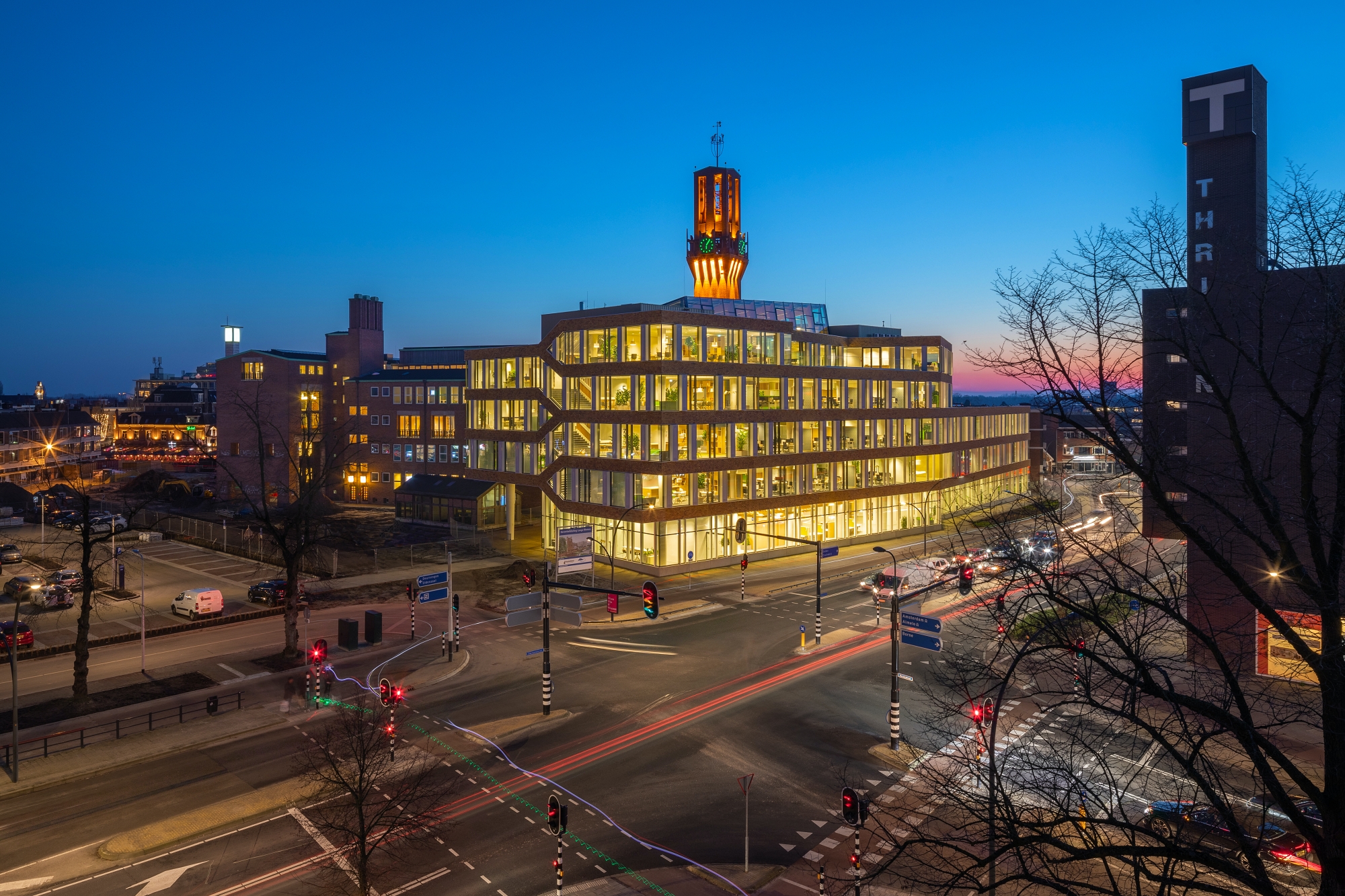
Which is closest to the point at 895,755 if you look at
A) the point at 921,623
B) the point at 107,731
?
the point at 921,623

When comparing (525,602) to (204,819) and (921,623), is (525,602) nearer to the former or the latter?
(204,819)

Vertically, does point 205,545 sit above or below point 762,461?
below

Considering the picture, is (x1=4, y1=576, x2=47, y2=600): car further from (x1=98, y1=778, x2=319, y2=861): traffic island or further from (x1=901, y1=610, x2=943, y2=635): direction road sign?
(x1=901, y1=610, x2=943, y2=635): direction road sign

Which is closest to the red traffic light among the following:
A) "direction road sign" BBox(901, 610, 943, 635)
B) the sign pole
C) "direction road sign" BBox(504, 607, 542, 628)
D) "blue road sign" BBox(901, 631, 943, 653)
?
"blue road sign" BBox(901, 631, 943, 653)

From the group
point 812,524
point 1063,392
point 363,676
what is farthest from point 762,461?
point 1063,392

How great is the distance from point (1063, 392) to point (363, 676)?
32.6m

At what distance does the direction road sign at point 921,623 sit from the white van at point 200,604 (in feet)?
128

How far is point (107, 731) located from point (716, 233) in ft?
245

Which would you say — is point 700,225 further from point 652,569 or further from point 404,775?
point 404,775

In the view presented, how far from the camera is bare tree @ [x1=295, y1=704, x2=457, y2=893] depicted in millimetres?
18203

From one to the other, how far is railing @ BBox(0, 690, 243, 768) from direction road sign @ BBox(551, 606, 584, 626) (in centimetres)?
1305

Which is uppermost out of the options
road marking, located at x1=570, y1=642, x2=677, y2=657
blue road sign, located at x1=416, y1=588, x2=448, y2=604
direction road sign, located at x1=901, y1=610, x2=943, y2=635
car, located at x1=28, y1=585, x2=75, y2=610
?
direction road sign, located at x1=901, y1=610, x2=943, y2=635

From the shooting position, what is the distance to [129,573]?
190 ft

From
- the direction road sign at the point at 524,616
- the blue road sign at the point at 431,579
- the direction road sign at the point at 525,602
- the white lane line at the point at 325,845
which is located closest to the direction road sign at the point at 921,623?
the direction road sign at the point at 524,616
